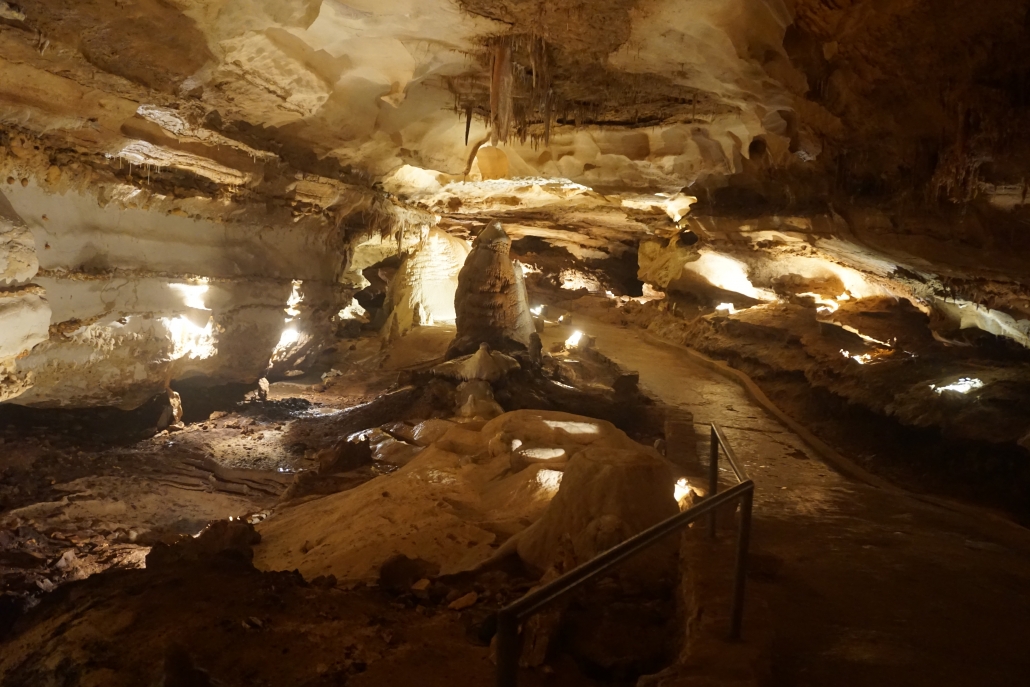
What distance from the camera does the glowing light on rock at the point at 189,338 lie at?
10.7m

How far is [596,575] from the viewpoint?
2.04 metres

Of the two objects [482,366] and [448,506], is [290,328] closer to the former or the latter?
[482,366]

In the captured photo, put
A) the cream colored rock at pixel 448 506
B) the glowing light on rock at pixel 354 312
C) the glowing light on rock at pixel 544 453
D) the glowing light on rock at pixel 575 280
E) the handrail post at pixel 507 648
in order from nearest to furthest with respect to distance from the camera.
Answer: the handrail post at pixel 507 648 → the cream colored rock at pixel 448 506 → the glowing light on rock at pixel 544 453 → the glowing light on rock at pixel 354 312 → the glowing light on rock at pixel 575 280

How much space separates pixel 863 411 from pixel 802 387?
1757 millimetres

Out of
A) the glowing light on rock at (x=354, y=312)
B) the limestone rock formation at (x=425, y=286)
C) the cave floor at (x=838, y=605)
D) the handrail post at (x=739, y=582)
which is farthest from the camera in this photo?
the glowing light on rock at (x=354, y=312)

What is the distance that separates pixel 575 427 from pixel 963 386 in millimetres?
5414

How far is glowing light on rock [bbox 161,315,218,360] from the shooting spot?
10.7 metres

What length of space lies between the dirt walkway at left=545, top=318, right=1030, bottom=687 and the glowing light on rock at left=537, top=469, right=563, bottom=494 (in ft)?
5.85

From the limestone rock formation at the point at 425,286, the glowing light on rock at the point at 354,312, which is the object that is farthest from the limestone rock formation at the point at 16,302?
the glowing light on rock at the point at 354,312

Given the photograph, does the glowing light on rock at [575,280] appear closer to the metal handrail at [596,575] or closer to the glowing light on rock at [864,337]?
the glowing light on rock at [864,337]

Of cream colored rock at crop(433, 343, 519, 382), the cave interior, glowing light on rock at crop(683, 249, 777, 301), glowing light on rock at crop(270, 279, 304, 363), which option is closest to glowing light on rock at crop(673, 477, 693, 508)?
the cave interior

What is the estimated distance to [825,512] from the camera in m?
5.42

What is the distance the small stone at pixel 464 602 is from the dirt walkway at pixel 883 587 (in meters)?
1.72

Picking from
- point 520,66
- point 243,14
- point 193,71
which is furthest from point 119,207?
point 520,66
